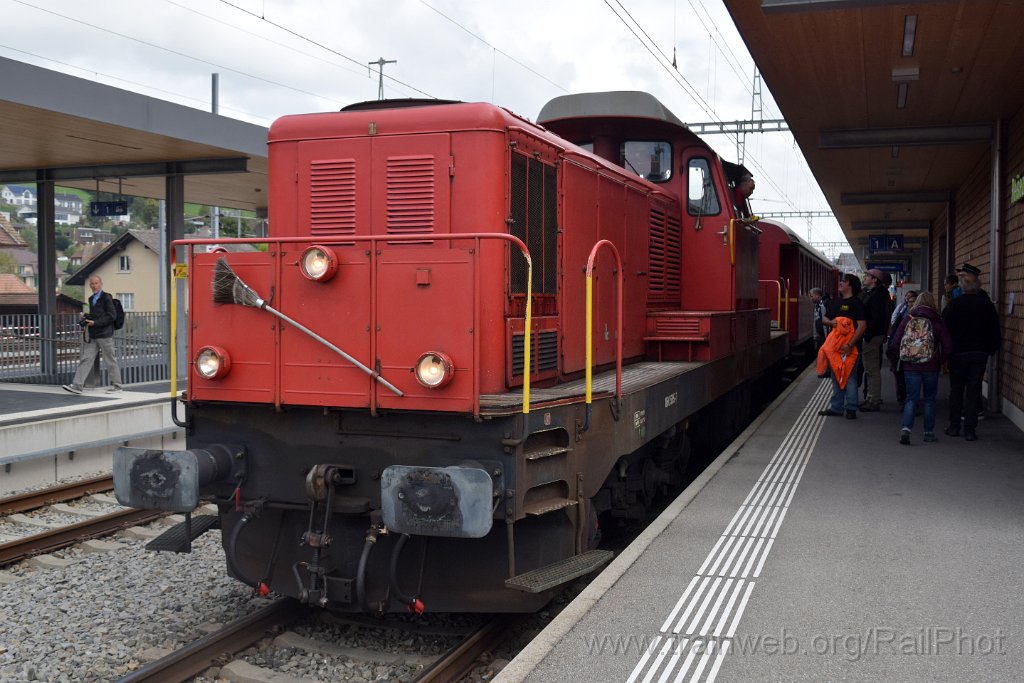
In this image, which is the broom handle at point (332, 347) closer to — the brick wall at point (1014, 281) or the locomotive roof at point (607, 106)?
the locomotive roof at point (607, 106)

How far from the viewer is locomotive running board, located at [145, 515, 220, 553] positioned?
15.9 feet

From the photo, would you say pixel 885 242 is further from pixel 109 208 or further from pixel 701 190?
pixel 109 208

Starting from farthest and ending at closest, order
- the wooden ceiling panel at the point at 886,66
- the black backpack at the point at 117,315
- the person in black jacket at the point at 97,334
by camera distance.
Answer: the black backpack at the point at 117,315
the person in black jacket at the point at 97,334
the wooden ceiling panel at the point at 886,66

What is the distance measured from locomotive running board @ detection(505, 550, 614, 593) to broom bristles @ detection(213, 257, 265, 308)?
6.47 feet

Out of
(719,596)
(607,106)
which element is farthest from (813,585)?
(607,106)

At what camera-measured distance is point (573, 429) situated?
15.6ft

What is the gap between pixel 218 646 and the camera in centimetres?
459

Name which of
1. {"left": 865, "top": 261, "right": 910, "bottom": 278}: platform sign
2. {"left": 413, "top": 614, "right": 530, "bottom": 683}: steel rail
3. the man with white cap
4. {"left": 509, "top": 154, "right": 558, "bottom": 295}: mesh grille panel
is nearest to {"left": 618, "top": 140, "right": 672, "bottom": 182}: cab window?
{"left": 509, "top": 154, "right": 558, "bottom": 295}: mesh grille panel

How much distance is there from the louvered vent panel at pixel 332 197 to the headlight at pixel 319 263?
51 centimetres

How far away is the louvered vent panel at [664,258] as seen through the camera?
761 cm

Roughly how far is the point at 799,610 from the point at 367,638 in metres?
2.29

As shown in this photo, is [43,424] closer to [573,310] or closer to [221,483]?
[221,483]

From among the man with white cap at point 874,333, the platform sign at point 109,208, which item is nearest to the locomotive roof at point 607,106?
the man with white cap at point 874,333

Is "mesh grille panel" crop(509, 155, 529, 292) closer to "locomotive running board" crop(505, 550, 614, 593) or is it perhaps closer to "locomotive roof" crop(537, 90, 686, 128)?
"locomotive running board" crop(505, 550, 614, 593)
